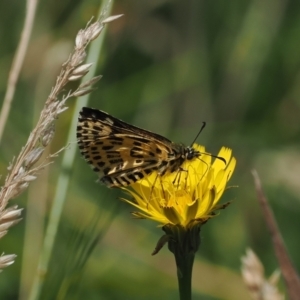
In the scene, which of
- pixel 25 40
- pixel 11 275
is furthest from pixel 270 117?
pixel 25 40

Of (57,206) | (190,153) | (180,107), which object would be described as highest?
(190,153)

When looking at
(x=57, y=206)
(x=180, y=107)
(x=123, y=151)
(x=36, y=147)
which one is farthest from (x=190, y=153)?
(x=180, y=107)

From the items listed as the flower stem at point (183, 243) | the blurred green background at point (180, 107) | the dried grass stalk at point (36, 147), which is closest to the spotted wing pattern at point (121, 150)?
the flower stem at point (183, 243)

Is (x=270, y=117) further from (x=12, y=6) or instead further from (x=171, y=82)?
(x=12, y=6)

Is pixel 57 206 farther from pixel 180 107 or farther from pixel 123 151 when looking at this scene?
pixel 180 107

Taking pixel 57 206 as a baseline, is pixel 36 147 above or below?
above

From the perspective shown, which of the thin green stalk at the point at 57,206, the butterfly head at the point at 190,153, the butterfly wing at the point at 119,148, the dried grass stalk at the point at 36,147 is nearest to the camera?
the dried grass stalk at the point at 36,147

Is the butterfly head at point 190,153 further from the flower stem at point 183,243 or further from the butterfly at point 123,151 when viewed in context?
the flower stem at point 183,243

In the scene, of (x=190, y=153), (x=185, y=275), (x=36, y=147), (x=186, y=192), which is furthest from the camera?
(x=190, y=153)

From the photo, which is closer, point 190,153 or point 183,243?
point 183,243
